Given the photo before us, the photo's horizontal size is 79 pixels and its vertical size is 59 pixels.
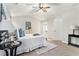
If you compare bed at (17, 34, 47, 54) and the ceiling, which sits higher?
the ceiling

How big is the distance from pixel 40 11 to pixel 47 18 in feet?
0.55

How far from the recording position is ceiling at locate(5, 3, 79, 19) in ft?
4.80

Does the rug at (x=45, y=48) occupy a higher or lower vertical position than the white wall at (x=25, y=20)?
lower

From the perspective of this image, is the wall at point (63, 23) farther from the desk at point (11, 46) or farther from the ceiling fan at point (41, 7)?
the desk at point (11, 46)

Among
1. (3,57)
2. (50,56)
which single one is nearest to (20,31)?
(3,57)

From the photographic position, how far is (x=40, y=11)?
149cm

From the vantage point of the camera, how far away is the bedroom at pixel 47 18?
145 cm

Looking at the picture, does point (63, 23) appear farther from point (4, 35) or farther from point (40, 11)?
point (4, 35)

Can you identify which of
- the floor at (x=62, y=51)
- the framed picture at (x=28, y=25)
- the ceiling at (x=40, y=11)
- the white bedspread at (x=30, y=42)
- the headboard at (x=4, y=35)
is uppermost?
the ceiling at (x=40, y=11)

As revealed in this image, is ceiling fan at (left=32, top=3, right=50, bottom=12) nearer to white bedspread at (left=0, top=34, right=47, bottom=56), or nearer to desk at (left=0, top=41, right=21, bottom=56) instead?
white bedspread at (left=0, top=34, right=47, bottom=56)

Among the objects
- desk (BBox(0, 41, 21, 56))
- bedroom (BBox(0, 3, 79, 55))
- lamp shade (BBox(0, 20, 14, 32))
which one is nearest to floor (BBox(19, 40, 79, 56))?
bedroom (BBox(0, 3, 79, 55))

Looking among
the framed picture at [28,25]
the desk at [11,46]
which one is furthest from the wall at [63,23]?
the desk at [11,46]

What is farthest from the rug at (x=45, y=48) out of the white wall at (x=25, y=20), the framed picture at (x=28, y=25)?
the framed picture at (x=28, y=25)

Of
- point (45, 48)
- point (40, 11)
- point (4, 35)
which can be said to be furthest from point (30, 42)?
point (40, 11)
